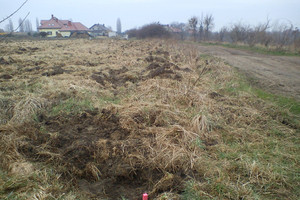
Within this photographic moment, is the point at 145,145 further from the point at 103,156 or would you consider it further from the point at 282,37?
the point at 282,37

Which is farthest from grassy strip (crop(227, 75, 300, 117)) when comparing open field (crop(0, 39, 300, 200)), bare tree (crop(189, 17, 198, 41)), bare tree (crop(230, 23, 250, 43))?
bare tree (crop(189, 17, 198, 41))

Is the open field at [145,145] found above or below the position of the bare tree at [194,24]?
below

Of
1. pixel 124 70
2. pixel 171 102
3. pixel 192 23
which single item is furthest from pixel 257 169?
pixel 192 23

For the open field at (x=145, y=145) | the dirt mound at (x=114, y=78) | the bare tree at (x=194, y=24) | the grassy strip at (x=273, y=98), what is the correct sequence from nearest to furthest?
the open field at (x=145, y=145) → the grassy strip at (x=273, y=98) → the dirt mound at (x=114, y=78) → the bare tree at (x=194, y=24)

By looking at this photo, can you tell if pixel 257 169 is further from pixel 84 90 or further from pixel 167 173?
pixel 84 90

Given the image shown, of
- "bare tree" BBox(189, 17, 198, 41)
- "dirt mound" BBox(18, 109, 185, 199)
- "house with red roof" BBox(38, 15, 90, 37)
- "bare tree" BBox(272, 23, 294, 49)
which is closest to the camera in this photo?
"dirt mound" BBox(18, 109, 185, 199)

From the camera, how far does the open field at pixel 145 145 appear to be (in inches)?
99.1

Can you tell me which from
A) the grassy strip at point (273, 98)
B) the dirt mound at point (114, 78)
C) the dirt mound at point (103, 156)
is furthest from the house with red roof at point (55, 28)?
the dirt mound at point (103, 156)

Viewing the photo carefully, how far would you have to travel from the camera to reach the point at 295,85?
7160 mm

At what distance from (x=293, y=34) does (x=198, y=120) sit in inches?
862

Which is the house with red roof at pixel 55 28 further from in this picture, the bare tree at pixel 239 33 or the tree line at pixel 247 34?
the bare tree at pixel 239 33

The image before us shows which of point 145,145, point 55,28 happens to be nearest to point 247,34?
point 145,145

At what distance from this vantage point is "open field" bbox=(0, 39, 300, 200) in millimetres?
2518

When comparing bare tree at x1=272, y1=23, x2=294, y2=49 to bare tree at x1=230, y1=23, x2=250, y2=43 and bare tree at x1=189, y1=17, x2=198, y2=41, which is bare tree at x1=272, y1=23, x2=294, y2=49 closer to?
bare tree at x1=230, y1=23, x2=250, y2=43
